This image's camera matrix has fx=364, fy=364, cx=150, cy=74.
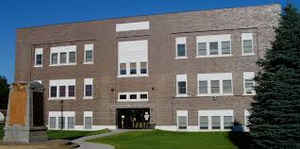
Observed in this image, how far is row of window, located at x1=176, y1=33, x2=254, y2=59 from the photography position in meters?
35.5

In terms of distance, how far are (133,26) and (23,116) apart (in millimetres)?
21710

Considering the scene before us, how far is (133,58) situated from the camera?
38.3 m

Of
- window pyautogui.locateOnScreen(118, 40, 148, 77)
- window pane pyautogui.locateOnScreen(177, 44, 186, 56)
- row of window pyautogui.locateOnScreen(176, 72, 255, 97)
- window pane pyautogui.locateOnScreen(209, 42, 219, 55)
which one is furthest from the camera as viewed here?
window pyautogui.locateOnScreen(118, 40, 148, 77)

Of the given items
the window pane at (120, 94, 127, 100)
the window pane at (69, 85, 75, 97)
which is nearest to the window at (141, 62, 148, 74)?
the window pane at (120, 94, 127, 100)

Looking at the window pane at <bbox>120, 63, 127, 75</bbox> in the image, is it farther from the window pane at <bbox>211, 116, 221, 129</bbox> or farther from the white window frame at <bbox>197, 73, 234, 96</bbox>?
the window pane at <bbox>211, 116, 221, 129</bbox>

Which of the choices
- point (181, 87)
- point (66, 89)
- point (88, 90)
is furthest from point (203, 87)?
point (66, 89)

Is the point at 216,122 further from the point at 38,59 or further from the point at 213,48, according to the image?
the point at 38,59

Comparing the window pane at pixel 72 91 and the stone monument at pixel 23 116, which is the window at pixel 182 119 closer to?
the window pane at pixel 72 91

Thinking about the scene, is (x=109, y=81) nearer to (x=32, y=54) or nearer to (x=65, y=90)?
(x=65, y=90)

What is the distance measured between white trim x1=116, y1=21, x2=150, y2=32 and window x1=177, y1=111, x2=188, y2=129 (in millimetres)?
9590

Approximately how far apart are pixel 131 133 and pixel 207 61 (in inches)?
434

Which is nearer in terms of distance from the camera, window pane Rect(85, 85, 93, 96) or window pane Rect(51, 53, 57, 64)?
window pane Rect(85, 85, 93, 96)

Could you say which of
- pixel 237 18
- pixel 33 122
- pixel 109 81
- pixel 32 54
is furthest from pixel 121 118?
pixel 33 122

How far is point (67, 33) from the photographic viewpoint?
41156mm
